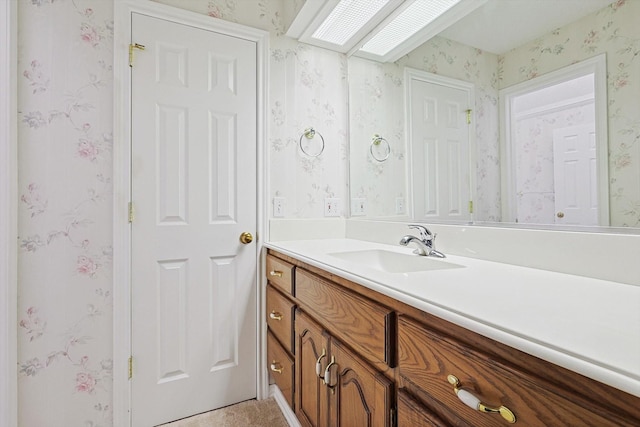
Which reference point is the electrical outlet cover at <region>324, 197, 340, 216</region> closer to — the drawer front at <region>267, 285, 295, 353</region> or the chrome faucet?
the drawer front at <region>267, 285, 295, 353</region>

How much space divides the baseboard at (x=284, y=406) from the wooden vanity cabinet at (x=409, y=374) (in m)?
0.24

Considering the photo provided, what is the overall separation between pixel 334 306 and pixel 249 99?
48.4 inches

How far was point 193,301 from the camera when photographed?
1590 mm

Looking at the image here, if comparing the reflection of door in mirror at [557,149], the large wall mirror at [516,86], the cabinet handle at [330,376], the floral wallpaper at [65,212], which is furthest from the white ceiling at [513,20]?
the floral wallpaper at [65,212]

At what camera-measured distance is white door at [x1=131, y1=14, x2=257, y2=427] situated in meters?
1.49

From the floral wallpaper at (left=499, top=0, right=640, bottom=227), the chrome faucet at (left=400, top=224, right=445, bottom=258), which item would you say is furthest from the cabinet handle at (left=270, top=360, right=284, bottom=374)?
the floral wallpaper at (left=499, top=0, right=640, bottom=227)

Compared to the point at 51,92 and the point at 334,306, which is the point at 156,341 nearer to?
the point at 334,306

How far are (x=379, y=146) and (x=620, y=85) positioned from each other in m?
1.07

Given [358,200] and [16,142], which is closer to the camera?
[16,142]

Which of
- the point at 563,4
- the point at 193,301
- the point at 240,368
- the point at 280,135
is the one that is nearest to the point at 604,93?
the point at 563,4

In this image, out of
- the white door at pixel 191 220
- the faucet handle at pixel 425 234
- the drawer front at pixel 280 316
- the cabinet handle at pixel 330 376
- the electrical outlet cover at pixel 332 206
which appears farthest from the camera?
the electrical outlet cover at pixel 332 206

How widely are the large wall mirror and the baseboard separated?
41.9 inches

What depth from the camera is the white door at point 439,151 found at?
1.29 metres

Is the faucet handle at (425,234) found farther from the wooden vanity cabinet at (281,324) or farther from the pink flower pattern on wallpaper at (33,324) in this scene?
the pink flower pattern on wallpaper at (33,324)
